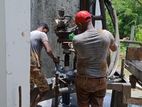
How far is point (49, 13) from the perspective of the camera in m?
6.34

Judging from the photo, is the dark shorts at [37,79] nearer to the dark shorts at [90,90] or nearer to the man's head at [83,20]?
the dark shorts at [90,90]

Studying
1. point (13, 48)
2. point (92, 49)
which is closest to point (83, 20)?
point (92, 49)

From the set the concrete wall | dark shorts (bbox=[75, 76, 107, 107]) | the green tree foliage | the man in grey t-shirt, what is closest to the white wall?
the man in grey t-shirt

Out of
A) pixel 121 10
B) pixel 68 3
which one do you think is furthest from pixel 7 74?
pixel 121 10

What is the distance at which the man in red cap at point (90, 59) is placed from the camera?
3877 mm

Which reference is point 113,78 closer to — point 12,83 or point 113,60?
point 113,60

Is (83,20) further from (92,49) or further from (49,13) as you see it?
(49,13)

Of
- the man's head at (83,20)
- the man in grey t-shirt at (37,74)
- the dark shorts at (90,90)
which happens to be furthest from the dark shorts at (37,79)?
the man's head at (83,20)

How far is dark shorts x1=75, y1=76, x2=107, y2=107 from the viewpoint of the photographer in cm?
414

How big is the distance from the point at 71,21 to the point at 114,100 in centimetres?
155

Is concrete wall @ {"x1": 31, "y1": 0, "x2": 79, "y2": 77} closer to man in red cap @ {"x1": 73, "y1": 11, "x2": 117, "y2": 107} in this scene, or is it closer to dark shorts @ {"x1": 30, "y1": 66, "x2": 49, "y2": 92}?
man in red cap @ {"x1": 73, "y1": 11, "x2": 117, "y2": 107}

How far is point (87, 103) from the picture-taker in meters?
4.29

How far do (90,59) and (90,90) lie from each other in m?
0.45

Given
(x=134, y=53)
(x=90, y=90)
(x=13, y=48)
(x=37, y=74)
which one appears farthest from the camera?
(x=134, y=53)
